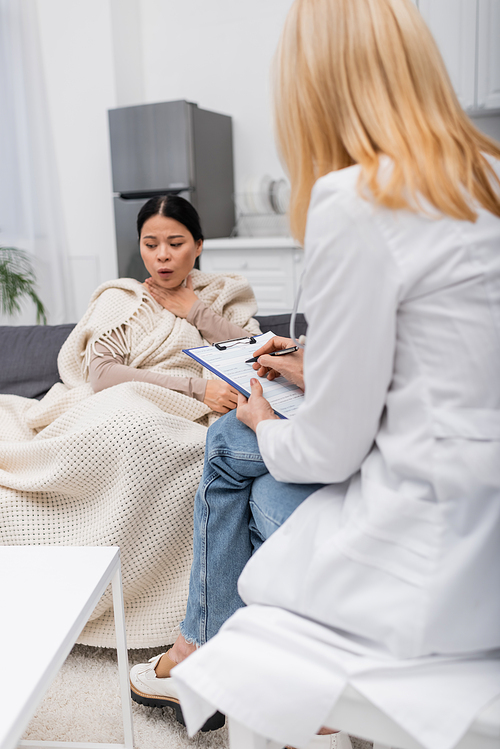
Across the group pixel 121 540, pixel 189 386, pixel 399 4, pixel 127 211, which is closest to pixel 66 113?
pixel 127 211

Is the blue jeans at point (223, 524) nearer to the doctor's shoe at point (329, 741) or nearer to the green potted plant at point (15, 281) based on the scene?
the doctor's shoe at point (329, 741)

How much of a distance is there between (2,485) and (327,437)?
972 millimetres

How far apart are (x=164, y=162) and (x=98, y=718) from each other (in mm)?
2970

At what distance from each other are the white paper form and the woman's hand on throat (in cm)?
50

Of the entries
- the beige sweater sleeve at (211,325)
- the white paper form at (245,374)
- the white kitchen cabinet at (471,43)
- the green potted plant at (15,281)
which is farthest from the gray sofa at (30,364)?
the white kitchen cabinet at (471,43)

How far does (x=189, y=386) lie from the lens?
5.28 feet

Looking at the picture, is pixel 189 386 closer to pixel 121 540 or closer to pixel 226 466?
pixel 121 540

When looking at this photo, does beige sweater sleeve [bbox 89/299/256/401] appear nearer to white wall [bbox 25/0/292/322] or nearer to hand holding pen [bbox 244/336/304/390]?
hand holding pen [bbox 244/336/304/390]

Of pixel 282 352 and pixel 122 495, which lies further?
pixel 122 495

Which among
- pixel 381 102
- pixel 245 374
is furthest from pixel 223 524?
pixel 381 102

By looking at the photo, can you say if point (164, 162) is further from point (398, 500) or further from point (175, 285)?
point (398, 500)

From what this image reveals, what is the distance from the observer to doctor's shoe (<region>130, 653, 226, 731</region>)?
1.12m

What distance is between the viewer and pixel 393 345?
0.64m

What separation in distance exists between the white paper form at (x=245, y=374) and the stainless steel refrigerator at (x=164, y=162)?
2.38m
